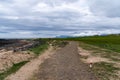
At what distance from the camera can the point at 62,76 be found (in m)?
22.7

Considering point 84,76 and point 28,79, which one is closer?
point 28,79

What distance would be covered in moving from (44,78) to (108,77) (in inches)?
216

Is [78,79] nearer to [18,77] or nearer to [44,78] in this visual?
[44,78]

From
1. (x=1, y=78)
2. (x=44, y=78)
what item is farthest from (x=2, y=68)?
(x=44, y=78)

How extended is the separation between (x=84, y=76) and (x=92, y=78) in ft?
3.69

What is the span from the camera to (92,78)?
871 inches

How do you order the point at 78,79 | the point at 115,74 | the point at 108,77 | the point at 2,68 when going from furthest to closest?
the point at 2,68, the point at 115,74, the point at 108,77, the point at 78,79

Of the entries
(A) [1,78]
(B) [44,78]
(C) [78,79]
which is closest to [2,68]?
(A) [1,78]

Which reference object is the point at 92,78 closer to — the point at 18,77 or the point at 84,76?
the point at 84,76

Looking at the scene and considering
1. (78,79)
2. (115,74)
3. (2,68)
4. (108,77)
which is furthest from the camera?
(2,68)

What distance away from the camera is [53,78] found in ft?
71.6

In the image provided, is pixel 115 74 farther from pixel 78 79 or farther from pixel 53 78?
pixel 53 78

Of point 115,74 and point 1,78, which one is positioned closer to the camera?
point 1,78

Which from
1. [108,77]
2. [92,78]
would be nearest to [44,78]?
[92,78]
